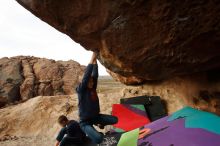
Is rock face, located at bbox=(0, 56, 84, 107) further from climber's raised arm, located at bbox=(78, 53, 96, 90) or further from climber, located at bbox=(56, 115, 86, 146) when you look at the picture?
climber's raised arm, located at bbox=(78, 53, 96, 90)

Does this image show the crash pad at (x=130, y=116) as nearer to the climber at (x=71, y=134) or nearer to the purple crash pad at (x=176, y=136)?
the climber at (x=71, y=134)

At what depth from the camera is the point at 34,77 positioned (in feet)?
58.3

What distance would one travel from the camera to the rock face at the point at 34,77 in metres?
16.2

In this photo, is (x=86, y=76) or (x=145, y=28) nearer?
(x=145, y=28)

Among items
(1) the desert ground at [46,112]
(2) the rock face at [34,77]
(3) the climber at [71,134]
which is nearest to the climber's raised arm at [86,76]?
(3) the climber at [71,134]

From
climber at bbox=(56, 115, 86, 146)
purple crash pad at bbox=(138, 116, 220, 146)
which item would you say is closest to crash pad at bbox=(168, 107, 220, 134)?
purple crash pad at bbox=(138, 116, 220, 146)

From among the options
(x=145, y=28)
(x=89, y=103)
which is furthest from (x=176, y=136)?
(x=145, y=28)

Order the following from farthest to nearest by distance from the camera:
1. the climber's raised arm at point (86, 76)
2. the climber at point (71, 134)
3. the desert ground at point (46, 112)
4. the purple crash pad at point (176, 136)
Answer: the desert ground at point (46, 112), the climber at point (71, 134), the climber's raised arm at point (86, 76), the purple crash pad at point (176, 136)

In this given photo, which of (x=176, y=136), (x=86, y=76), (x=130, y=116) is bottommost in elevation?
(x=176, y=136)

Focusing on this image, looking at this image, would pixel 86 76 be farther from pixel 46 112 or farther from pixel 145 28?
pixel 46 112

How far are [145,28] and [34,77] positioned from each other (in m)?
13.5

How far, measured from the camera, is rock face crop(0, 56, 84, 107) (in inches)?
636

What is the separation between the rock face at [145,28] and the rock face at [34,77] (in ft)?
33.8

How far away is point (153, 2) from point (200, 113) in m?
2.36
